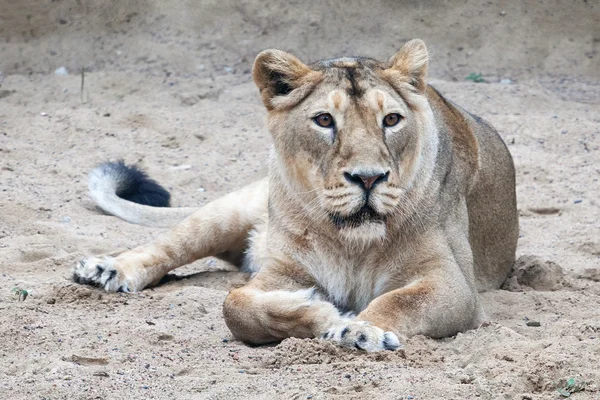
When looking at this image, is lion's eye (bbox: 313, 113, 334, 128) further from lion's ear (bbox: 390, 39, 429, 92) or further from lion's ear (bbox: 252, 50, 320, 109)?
lion's ear (bbox: 390, 39, 429, 92)

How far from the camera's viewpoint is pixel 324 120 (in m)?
4.26

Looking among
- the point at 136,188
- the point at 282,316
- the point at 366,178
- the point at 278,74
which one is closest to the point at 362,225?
the point at 366,178

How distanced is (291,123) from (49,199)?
2764 millimetres

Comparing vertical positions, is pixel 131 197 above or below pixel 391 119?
below

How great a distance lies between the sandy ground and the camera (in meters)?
3.53

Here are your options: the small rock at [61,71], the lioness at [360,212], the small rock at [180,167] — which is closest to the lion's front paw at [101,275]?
the lioness at [360,212]

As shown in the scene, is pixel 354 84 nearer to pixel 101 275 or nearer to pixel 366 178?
pixel 366 178

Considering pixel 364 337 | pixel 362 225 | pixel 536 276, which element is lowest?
pixel 536 276

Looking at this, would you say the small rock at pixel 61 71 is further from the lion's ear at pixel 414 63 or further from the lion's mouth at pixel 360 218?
the lion's mouth at pixel 360 218

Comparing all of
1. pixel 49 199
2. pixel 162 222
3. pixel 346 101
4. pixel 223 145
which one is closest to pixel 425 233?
pixel 346 101

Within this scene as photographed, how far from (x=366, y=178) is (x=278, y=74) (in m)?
0.80

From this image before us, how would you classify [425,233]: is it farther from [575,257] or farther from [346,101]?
[575,257]

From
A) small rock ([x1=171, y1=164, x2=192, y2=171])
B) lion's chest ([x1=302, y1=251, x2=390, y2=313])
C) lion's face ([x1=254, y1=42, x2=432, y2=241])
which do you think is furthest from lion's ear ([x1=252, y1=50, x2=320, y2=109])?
small rock ([x1=171, y1=164, x2=192, y2=171])

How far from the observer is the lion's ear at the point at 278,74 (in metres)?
4.44
